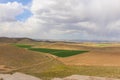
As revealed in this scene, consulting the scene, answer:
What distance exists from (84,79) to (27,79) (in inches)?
250

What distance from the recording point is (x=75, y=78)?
2814 cm

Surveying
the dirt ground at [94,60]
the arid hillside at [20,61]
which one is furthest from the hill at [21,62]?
the dirt ground at [94,60]

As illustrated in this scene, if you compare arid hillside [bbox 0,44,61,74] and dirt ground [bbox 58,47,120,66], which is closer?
arid hillside [bbox 0,44,61,74]

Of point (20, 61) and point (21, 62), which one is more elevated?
point (20, 61)

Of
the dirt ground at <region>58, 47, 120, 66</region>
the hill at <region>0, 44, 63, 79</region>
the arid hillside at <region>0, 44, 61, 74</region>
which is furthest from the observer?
the dirt ground at <region>58, 47, 120, 66</region>

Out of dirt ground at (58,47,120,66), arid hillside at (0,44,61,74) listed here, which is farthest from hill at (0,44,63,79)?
dirt ground at (58,47,120,66)

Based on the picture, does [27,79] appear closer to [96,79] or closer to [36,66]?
[96,79]

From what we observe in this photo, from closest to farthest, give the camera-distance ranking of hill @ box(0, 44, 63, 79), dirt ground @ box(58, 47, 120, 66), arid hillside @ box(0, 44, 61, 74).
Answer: hill @ box(0, 44, 63, 79)
arid hillside @ box(0, 44, 61, 74)
dirt ground @ box(58, 47, 120, 66)

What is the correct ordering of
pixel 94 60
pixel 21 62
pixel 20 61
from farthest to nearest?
pixel 94 60 < pixel 20 61 < pixel 21 62

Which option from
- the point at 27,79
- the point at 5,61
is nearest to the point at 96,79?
the point at 27,79

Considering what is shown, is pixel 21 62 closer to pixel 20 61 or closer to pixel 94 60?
pixel 20 61

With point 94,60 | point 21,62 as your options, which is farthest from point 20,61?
point 94,60

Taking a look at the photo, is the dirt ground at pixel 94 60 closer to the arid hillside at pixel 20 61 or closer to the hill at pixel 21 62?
the hill at pixel 21 62

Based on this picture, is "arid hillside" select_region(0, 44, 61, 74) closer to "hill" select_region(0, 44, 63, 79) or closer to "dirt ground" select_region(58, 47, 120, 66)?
"hill" select_region(0, 44, 63, 79)
